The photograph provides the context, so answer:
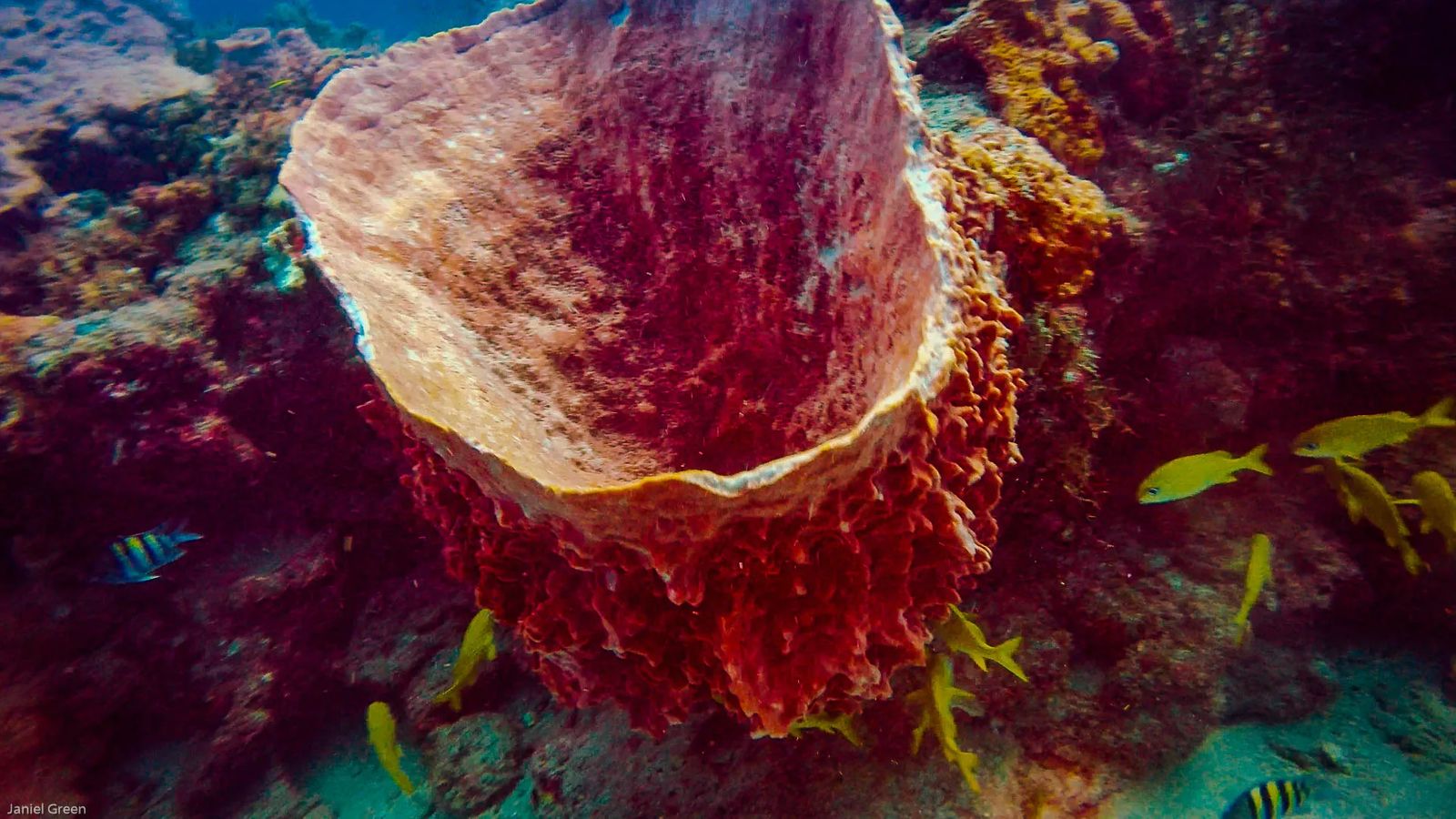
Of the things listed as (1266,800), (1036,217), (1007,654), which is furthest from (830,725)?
(1036,217)

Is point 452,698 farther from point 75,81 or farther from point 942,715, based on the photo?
point 75,81

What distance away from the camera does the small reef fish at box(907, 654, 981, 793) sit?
2367mm

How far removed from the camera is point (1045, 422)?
2.64 meters

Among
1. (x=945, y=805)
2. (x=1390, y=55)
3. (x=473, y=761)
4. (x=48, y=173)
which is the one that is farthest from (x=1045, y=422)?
(x=48, y=173)

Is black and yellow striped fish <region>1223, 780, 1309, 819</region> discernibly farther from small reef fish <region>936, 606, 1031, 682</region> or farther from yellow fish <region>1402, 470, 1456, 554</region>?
yellow fish <region>1402, 470, 1456, 554</region>

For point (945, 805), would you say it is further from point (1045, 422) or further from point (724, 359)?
point (724, 359)

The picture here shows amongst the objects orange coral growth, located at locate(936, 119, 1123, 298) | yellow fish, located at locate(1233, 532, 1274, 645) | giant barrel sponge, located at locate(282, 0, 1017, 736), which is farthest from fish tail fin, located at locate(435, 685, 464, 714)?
yellow fish, located at locate(1233, 532, 1274, 645)

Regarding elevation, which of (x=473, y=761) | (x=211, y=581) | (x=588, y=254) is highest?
(x=588, y=254)

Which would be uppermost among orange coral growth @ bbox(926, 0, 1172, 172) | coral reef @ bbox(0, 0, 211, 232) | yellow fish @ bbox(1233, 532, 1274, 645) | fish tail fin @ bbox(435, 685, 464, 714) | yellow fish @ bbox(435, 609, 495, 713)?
coral reef @ bbox(0, 0, 211, 232)

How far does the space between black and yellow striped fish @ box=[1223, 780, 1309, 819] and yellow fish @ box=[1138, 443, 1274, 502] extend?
1.03 m

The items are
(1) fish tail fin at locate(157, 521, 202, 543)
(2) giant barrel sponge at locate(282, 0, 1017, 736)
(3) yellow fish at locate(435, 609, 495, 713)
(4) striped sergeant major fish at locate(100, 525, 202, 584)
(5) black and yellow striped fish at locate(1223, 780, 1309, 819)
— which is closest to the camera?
(2) giant barrel sponge at locate(282, 0, 1017, 736)

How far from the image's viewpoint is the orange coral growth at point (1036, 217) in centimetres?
252

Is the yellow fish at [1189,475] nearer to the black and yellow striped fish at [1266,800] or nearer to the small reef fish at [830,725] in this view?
the black and yellow striped fish at [1266,800]

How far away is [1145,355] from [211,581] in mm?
5252
